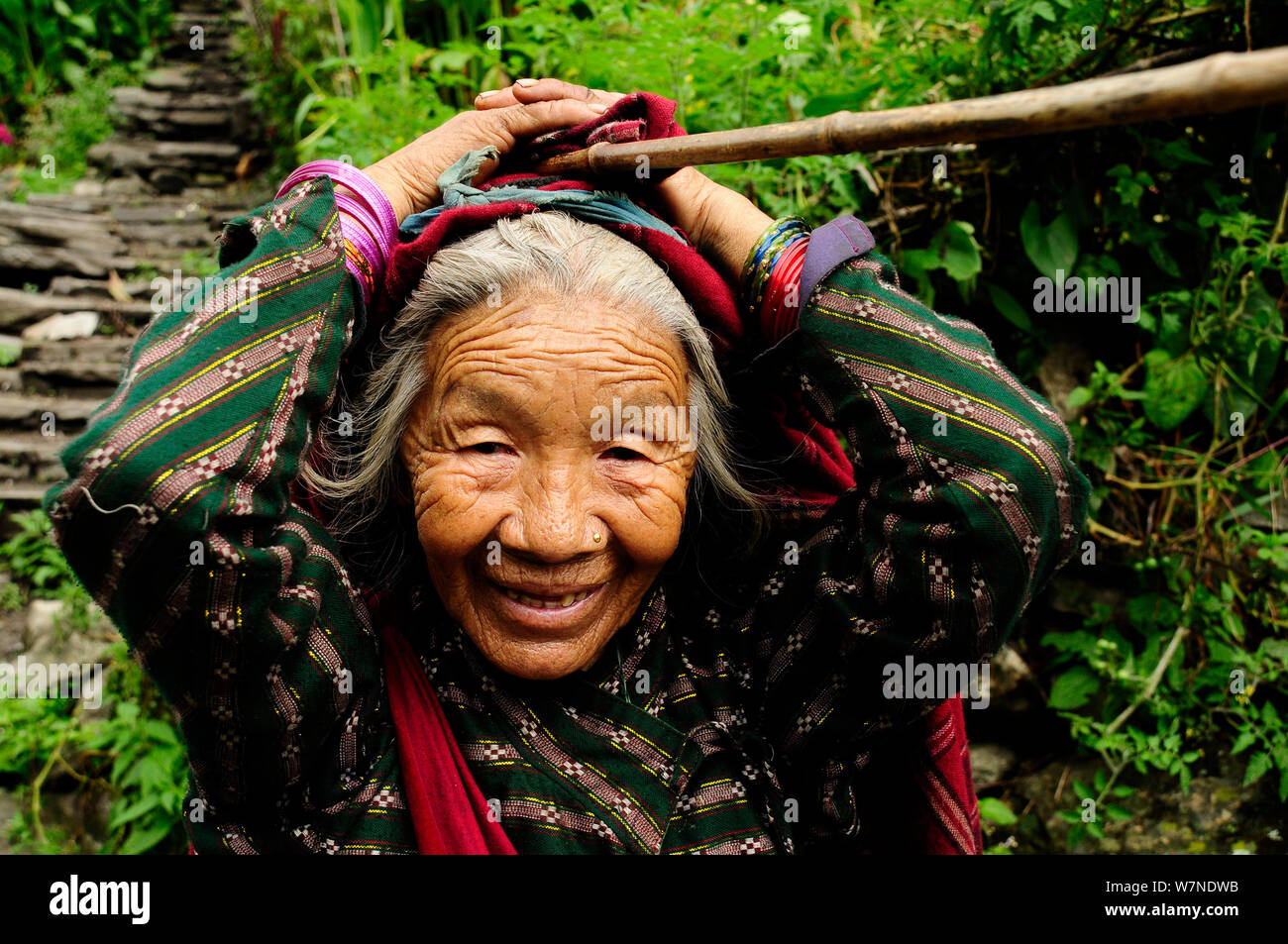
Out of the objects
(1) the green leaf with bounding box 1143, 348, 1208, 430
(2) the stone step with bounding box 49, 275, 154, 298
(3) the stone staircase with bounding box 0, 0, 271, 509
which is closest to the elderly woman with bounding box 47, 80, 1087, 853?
(1) the green leaf with bounding box 1143, 348, 1208, 430

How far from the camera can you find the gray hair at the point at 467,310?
1761 mm

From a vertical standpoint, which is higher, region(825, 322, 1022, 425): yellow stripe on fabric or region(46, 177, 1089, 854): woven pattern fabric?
region(825, 322, 1022, 425): yellow stripe on fabric

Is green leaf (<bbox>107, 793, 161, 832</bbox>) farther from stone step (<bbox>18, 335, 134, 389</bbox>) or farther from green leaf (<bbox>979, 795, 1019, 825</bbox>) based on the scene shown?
stone step (<bbox>18, 335, 134, 389</bbox>)

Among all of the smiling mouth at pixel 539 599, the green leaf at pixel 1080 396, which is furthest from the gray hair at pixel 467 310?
the green leaf at pixel 1080 396

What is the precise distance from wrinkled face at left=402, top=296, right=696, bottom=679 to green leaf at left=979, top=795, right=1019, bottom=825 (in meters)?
1.55

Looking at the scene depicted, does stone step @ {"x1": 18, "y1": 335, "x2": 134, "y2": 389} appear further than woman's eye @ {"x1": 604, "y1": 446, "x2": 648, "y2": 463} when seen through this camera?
Yes

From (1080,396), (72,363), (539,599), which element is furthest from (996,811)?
(72,363)

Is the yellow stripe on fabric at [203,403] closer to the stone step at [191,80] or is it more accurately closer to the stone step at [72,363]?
the stone step at [72,363]

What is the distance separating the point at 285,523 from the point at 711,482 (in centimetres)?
91

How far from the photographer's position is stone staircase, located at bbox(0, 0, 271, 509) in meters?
5.45

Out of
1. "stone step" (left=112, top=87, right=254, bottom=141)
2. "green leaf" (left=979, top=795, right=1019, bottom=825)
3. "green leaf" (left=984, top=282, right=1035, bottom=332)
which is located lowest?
"green leaf" (left=979, top=795, right=1019, bottom=825)

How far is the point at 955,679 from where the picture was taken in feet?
5.84
